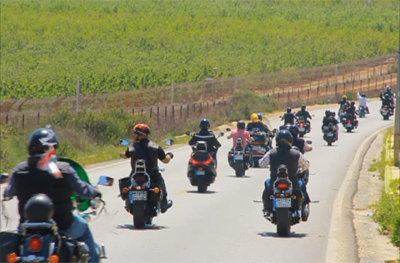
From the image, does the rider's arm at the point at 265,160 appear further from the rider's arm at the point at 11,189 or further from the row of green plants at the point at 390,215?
the rider's arm at the point at 11,189

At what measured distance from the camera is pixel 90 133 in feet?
124

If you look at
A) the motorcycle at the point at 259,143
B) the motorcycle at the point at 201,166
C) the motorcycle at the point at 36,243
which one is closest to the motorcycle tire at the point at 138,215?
the motorcycle at the point at 201,166

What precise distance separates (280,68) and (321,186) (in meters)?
65.0

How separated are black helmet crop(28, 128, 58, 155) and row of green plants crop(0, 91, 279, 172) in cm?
1761

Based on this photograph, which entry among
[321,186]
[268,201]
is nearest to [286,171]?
[268,201]

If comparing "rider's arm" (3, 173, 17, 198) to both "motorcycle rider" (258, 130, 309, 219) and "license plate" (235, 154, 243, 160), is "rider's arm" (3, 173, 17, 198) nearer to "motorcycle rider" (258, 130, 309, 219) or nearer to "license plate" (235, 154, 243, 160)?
"motorcycle rider" (258, 130, 309, 219)

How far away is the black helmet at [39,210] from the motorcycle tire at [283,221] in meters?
8.21

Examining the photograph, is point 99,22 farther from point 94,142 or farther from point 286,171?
→ point 286,171

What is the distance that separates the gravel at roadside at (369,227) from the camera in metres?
15.2

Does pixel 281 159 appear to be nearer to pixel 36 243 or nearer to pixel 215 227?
pixel 215 227

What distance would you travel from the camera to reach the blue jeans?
938 centimetres

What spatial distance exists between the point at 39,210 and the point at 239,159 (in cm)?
1958

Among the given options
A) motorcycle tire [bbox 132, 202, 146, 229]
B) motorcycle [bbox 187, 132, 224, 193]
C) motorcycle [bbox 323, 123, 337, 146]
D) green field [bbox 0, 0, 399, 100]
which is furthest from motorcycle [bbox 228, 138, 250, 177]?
green field [bbox 0, 0, 399, 100]

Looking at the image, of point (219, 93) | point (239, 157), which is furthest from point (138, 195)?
point (219, 93)
